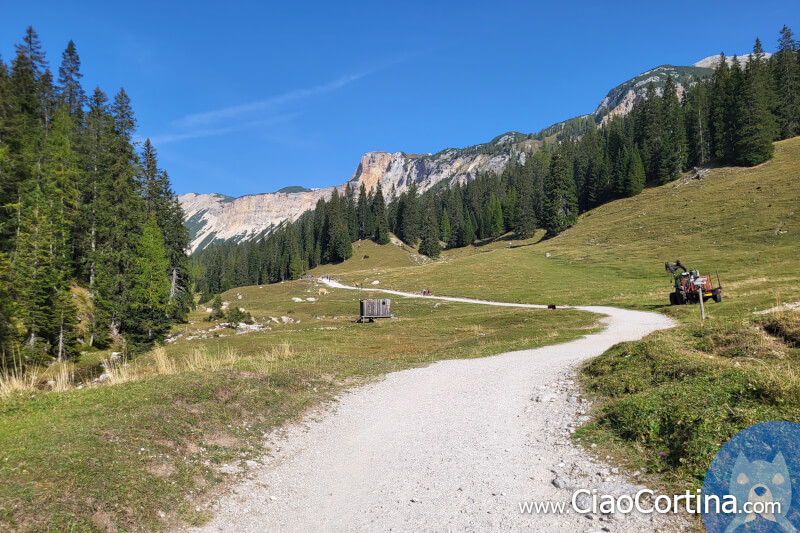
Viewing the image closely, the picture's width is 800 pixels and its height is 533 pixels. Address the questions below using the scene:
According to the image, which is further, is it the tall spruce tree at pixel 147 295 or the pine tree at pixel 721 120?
the pine tree at pixel 721 120

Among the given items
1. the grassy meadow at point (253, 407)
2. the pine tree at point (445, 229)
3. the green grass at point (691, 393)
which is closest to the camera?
the grassy meadow at point (253, 407)

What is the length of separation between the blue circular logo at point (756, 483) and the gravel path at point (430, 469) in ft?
2.06

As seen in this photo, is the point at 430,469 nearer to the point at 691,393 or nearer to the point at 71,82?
the point at 691,393

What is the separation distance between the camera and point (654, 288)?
5050 cm

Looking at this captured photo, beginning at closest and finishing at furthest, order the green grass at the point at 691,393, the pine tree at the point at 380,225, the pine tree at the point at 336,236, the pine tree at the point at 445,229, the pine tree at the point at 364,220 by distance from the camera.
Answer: the green grass at the point at 691,393 → the pine tree at the point at 336,236 → the pine tree at the point at 380,225 → the pine tree at the point at 445,229 → the pine tree at the point at 364,220

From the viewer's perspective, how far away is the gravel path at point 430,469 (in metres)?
5.99

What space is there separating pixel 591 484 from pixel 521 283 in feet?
218

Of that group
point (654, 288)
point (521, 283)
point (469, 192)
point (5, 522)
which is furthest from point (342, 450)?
point (469, 192)

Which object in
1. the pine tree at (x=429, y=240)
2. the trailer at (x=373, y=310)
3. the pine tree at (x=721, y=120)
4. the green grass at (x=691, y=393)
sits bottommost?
the trailer at (x=373, y=310)

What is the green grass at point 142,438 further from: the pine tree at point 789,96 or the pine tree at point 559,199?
the pine tree at point 789,96

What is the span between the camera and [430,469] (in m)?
7.70

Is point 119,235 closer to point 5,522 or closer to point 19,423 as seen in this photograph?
point 19,423

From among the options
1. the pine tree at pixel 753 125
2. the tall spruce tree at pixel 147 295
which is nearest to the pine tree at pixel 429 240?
the pine tree at pixel 753 125

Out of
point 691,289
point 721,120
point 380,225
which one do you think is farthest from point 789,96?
point 380,225
